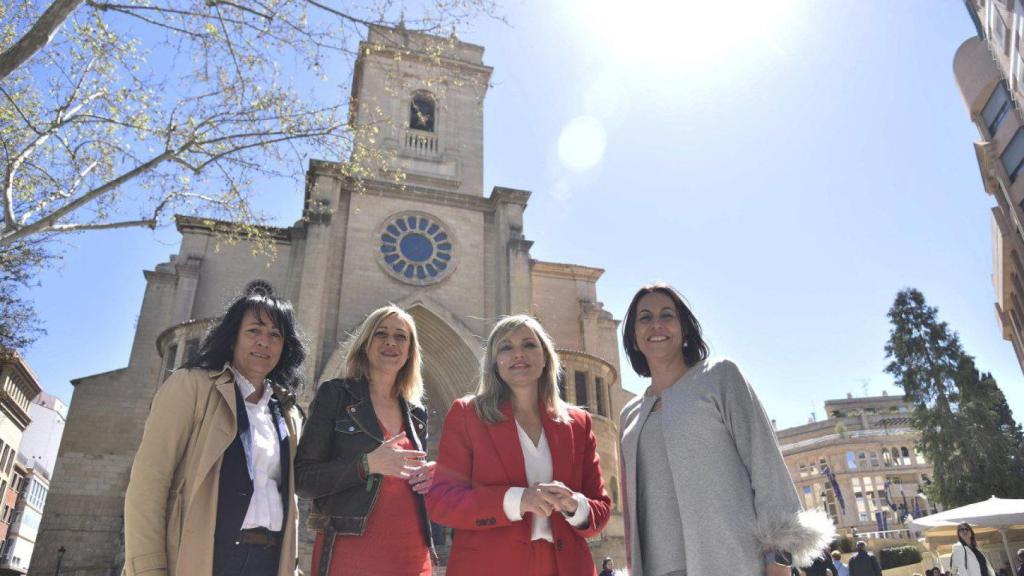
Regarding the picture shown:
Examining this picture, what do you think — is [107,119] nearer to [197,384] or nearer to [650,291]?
[197,384]

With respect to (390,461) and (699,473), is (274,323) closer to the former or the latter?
(390,461)

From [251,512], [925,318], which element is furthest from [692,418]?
[925,318]

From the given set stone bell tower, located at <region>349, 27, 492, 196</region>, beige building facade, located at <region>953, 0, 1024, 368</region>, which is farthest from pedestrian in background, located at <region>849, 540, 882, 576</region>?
beige building facade, located at <region>953, 0, 1024, 368</region>

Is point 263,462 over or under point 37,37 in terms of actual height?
under

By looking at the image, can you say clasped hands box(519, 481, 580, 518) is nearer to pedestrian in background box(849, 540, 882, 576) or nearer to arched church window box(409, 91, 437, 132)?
pedestrian in background box(849, 540, 882, 576)

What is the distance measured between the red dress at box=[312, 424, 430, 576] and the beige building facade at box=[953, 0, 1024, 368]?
25332 mm

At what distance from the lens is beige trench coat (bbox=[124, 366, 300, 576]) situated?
97.8 inches

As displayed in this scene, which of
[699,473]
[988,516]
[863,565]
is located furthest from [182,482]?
[988,516]

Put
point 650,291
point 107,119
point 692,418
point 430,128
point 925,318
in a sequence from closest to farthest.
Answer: point 692,418, point 650,291, point 107,119, point 430,128, point 925,318

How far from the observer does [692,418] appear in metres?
2.62

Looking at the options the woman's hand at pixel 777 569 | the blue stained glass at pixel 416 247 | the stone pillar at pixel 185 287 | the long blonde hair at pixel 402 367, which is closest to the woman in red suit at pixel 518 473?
the long blonde hair at pixel 402 367

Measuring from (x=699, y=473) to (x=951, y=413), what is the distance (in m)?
28.4

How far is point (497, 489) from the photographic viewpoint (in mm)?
2590

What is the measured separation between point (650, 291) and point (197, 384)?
2.27m
